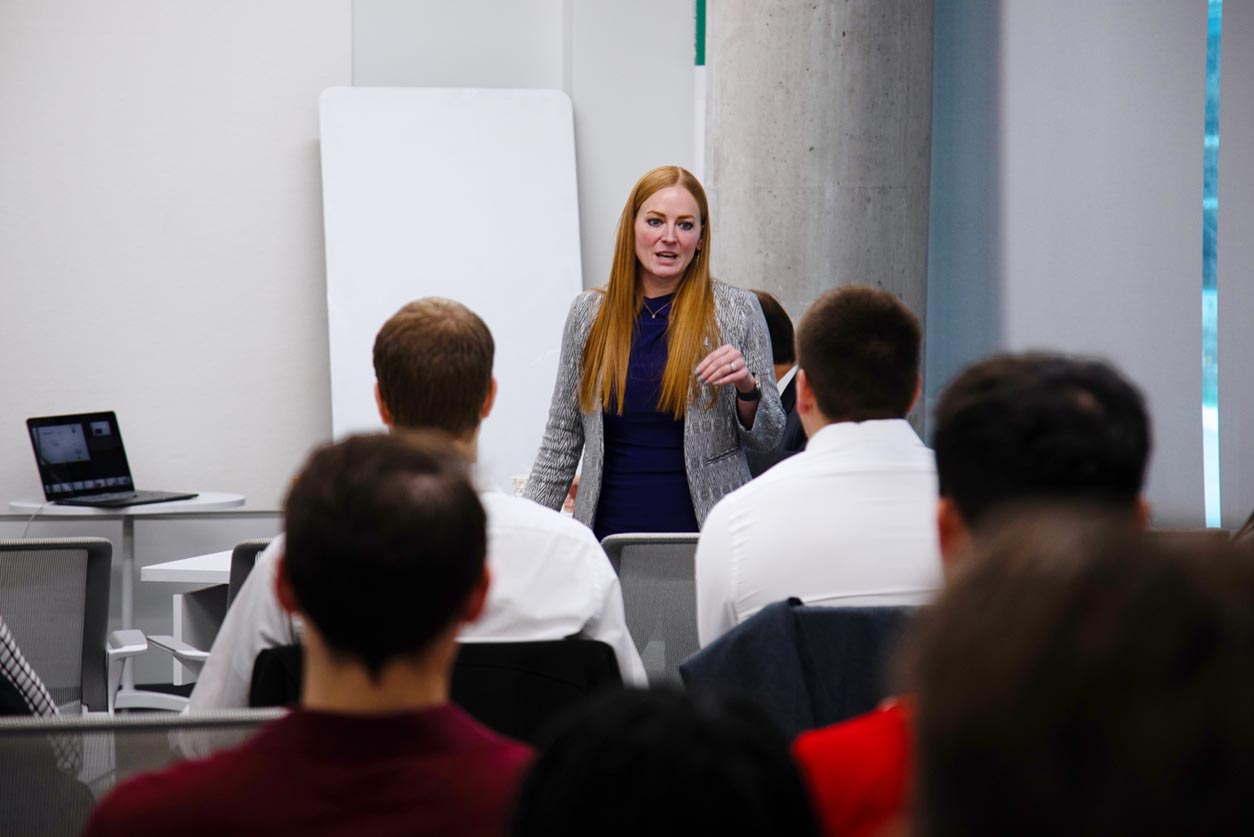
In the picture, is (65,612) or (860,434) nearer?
(860,434)

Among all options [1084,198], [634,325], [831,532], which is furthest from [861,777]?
[1084,198]

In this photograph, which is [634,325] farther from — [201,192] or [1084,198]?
[201,192]

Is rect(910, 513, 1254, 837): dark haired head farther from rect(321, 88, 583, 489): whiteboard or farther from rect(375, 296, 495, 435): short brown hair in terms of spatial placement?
rect(321, 88, 583, 489): whiteboard

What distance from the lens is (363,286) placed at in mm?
5492

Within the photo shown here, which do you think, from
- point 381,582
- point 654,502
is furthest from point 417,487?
point 654,502

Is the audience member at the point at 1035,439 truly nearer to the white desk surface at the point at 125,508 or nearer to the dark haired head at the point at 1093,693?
the dark haired head at the point at 1093,693

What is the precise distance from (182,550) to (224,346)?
869 mm

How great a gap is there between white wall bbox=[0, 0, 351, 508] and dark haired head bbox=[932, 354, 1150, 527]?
4.75m

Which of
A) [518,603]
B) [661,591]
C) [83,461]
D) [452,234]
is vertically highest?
[452,234]

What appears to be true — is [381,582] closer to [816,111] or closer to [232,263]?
[816,111]

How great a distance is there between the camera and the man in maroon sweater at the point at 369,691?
3.04 feet

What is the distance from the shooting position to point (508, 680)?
5.05 feet

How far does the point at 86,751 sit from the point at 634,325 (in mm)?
2092

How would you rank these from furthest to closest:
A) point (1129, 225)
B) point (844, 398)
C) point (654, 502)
A: 1. point (1129, 225)
2. point (654, 502)
3. point (844, 398)
